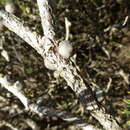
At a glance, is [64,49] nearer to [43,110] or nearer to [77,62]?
[43,110]

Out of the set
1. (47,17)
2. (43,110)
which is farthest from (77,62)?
(47,17)

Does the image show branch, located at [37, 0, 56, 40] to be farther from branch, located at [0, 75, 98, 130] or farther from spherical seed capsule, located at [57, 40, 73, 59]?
branch, located at [0, 75, 98, 130]

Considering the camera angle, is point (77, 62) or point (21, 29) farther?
point (77, 62)

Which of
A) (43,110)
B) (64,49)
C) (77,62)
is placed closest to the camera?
(64,49)

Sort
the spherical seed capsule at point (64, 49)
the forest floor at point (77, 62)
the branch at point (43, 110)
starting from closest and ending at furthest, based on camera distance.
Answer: the spherical seed capsule at point (64, 49), the branch at point (43, 110), the forest floor at point (77, 62)

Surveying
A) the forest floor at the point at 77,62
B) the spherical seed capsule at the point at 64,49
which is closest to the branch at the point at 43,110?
the spherical seed capsule at the point at 64,49

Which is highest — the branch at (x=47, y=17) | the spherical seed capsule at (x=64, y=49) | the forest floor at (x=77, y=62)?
the forest floor at (x=77, y=62)

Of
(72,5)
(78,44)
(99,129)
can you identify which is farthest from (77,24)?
(99,129)

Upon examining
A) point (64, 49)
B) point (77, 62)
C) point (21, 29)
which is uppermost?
point (77, 62)

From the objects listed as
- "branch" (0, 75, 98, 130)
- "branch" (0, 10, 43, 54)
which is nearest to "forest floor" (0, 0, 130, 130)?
"branch" (0, 75, 98, 130)

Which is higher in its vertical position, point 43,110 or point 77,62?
point 77,62

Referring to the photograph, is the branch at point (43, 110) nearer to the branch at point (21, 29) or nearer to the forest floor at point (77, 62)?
the branch at point (21, 29)

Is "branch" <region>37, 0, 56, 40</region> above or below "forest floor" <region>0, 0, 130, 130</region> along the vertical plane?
below
